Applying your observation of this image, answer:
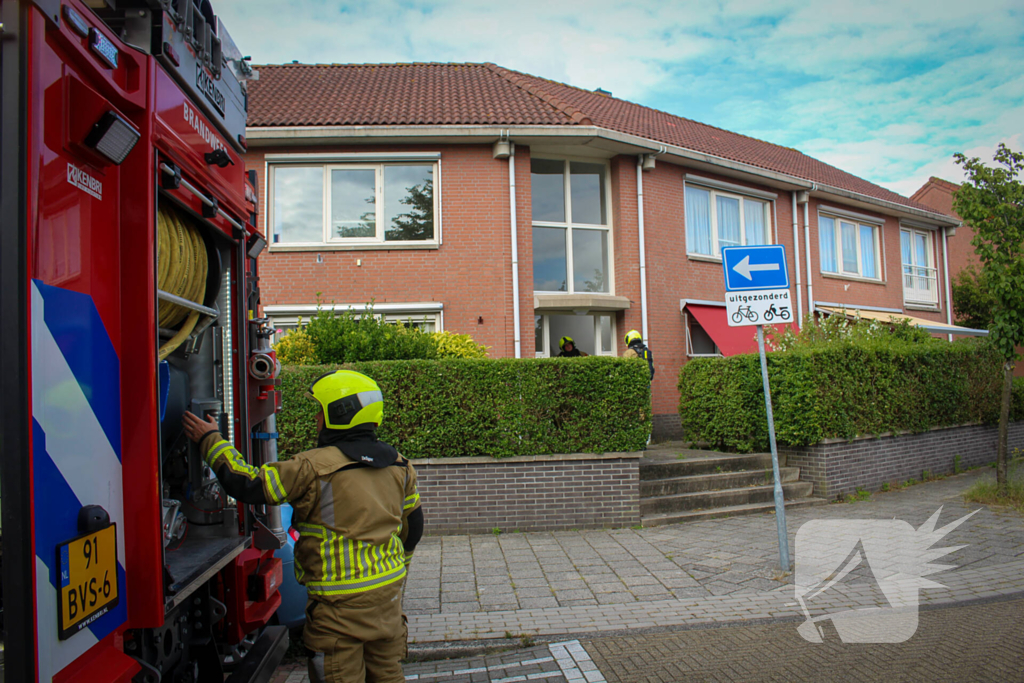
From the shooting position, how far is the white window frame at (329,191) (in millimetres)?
12023

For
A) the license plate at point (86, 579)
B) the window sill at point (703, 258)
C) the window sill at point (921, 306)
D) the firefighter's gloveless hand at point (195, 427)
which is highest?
the window sill at point (703, 258)

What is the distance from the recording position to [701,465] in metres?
9.04

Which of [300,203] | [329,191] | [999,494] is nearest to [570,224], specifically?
[329,191]

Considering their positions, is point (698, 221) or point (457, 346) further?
point (698, 221)

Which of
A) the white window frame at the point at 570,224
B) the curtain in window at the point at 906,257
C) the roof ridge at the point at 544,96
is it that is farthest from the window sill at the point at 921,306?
the roof ridge at the point at 544,96

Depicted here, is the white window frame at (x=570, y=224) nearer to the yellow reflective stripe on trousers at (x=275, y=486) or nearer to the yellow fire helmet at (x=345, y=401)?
the yellow fire helmet at (x=345, y=401)

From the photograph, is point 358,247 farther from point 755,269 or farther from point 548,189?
point 755,269

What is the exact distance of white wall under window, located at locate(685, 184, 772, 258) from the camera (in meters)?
14.5

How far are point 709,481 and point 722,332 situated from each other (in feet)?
19.0

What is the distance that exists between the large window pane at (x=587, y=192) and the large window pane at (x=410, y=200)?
3143 mm

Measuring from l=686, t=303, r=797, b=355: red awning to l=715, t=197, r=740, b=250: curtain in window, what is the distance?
1918mm

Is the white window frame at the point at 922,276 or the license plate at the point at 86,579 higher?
the white window frame at the point at 922,276

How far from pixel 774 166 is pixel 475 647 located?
15.9 meters


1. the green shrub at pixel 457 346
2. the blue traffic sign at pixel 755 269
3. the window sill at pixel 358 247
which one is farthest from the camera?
the window sill at pixel 358 247
